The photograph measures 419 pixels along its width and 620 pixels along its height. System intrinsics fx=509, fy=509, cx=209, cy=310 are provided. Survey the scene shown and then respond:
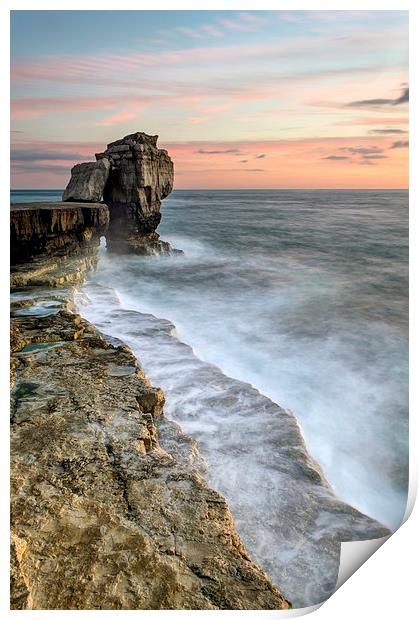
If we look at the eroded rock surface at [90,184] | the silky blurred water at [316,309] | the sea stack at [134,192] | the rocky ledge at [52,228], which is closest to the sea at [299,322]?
the silky blurred water at [316,309]

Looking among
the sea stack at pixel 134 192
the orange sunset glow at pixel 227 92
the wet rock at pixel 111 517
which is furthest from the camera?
the sea stack at pixel 134 192

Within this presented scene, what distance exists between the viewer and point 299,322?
5508mm

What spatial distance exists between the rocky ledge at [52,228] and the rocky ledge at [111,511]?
2722 millimetres

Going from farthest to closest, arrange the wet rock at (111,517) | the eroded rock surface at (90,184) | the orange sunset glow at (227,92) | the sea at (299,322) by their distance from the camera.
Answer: the eroded rock surface at (90,184) < the sea at (299,322) < the orange sunset glow at (227,92) < the wet rock at (111,517)

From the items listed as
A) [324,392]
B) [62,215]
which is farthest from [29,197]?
[324,392]

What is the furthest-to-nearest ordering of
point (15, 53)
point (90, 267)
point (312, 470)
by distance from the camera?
1. point (90, 267)
2. point (312, 470)
3. point (15, 53)

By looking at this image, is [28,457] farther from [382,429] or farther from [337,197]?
[337,197]

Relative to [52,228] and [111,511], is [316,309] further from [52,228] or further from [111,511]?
[111,511]

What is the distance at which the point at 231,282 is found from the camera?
6887mm

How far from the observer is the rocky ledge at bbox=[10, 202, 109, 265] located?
5.43 m

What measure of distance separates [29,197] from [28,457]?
2.59m

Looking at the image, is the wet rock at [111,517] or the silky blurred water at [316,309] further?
the silky blurred water at [316,309]

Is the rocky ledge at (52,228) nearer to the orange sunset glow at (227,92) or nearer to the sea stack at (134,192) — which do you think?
the sea stack at (134,192)

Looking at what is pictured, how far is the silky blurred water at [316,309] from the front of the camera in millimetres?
3664
